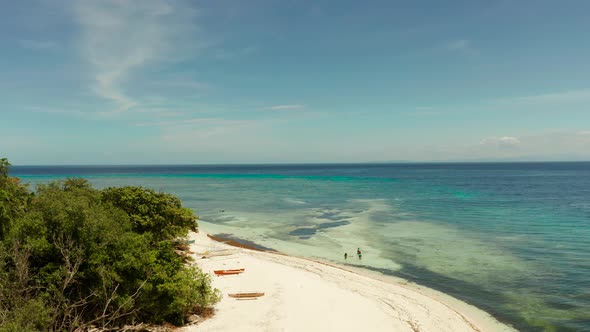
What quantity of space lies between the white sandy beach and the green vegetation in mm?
2878

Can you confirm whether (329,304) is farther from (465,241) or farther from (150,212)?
(465,241)

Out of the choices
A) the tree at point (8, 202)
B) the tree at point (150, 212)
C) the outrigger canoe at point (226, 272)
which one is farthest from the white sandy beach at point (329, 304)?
the tree at point (8, 202)

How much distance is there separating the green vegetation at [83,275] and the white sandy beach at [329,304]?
2878mm

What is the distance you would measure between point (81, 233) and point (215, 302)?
1001 centimetres

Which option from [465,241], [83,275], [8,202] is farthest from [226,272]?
[465,241]

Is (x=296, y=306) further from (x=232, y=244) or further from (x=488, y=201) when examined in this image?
(x=488, y=201)

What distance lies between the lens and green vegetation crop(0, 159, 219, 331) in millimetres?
15578

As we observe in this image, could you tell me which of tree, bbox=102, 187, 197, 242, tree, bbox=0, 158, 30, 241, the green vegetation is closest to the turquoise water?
tree, bbox=102, 187, 197, 242

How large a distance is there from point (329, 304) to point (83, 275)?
15434 millimetres

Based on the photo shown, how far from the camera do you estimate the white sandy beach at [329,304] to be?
21266 millimetres

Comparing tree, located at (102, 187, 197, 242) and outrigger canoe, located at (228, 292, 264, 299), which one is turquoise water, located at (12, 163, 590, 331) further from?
tree, located at (102, 187, 197, 242)

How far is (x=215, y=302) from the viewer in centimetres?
2384

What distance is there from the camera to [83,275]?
1755 centimetres

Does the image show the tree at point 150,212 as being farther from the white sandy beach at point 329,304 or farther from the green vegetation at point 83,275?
the green vegetation at point 83,275
